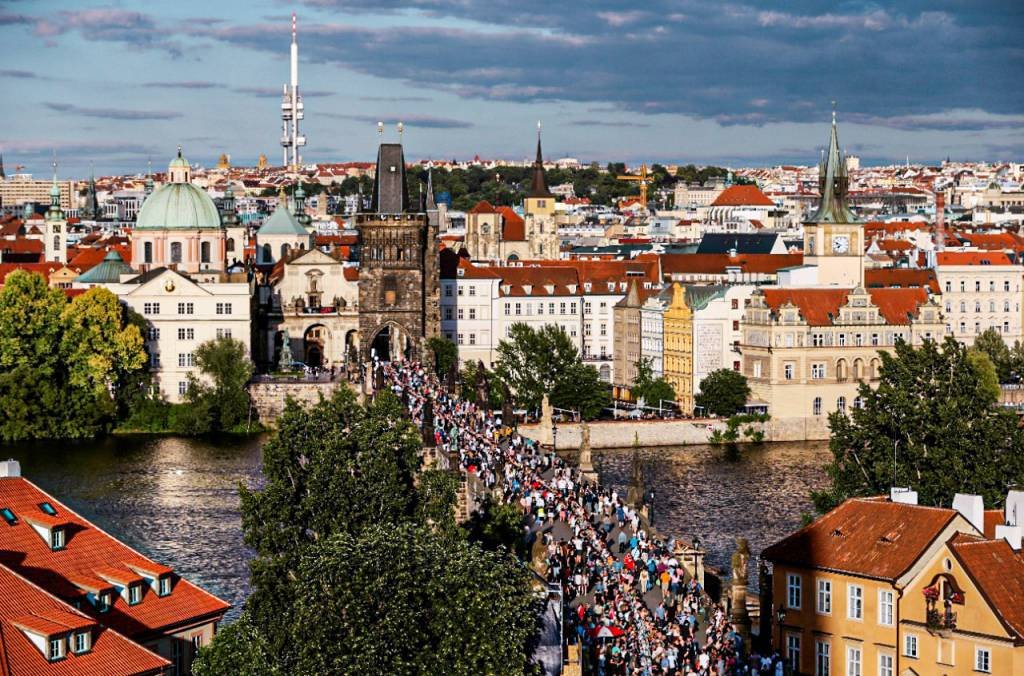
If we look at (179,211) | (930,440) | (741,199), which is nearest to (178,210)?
(179,211)

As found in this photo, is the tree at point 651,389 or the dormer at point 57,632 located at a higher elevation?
the dormer at point 57,632

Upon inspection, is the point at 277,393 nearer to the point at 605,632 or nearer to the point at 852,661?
the point at 605,632

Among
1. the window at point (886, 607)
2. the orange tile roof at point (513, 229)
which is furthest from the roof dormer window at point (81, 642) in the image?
the orange tile roof at point (513, 229)

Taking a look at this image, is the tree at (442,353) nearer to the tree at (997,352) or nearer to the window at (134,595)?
the tree at (997,352)

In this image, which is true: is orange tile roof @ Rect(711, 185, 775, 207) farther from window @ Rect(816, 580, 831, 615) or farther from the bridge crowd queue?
window @ Rect(816, 580, 831, 615)

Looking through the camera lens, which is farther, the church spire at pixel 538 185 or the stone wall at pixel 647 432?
the church spire at pixel 538 185

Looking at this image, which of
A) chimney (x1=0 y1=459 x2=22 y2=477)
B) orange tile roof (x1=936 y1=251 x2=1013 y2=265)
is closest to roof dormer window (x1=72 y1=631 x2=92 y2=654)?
chimney (x1=0 y1=459 x2=22 y2=477)
